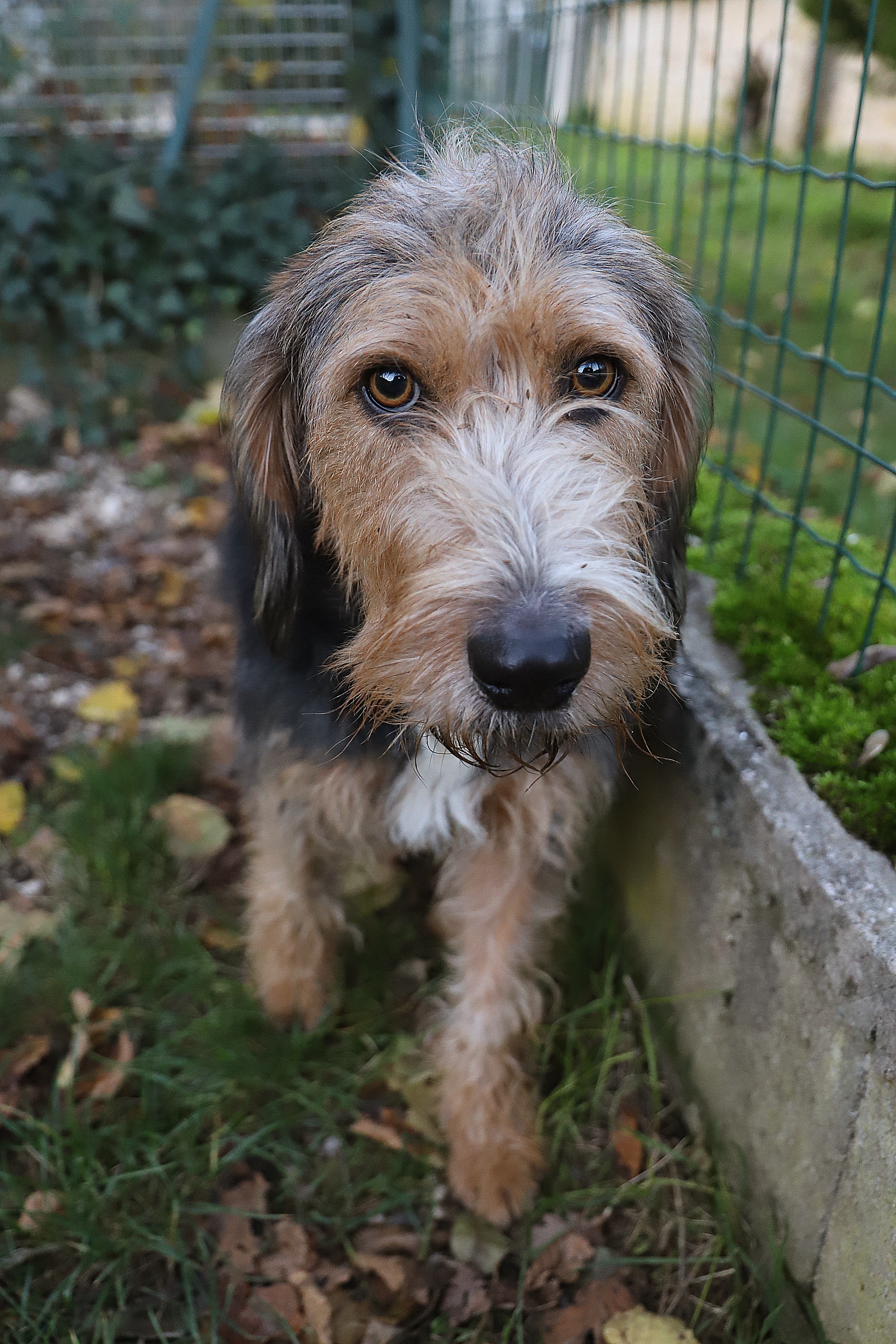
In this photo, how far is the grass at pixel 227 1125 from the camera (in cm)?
210

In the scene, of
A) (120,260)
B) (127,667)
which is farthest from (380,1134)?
(120,260)

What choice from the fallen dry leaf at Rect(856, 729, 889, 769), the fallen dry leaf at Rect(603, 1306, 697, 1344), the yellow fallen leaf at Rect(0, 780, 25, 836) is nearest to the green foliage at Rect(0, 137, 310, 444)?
the yellow fallen leaf at Rect(0, 780, 25, 836)

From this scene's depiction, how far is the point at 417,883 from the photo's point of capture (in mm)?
3002

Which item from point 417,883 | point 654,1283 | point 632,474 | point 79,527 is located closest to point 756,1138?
point 654,1283

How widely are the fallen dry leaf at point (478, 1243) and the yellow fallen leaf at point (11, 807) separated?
72.9 inches

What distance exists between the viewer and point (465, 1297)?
84.2 inches

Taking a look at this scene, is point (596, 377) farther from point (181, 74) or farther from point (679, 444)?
point (181, 74)

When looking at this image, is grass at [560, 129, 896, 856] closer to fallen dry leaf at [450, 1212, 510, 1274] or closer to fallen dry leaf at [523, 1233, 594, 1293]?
fallen dry leaf at [523, 1233, 594, 1293]

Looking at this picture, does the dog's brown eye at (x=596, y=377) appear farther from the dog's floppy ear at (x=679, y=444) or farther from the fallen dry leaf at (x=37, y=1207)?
the fallen dry leaf at (x=37, y=1207)

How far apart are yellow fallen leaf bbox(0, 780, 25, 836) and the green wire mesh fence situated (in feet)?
7.84

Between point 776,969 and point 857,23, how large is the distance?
5.96m

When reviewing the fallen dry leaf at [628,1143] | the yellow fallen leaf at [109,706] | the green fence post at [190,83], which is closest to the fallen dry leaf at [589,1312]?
the fallen dry leaf at [628,1143]

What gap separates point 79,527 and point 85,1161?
3.24 meters

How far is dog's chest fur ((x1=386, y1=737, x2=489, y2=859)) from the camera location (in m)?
2.10
